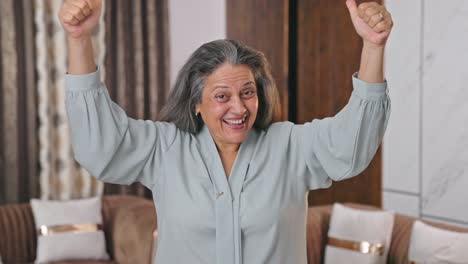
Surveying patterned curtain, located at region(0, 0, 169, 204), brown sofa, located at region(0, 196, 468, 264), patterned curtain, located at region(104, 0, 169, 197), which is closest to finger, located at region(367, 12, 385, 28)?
brown sofa, located at region(0, 196, 468, 264)

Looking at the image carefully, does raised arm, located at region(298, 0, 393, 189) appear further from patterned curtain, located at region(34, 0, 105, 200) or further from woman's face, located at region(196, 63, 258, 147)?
patterned curtain, located at region(34, 0, 105, 200)

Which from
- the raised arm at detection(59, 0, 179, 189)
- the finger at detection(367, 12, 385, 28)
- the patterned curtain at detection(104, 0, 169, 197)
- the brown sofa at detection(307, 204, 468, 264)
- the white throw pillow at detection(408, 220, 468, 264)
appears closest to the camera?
the finger at detection(367, 12, 385, 28)

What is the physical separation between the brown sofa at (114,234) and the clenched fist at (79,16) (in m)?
2.67

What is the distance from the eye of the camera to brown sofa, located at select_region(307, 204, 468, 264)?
138 inches

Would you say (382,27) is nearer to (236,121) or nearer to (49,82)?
(236,121)

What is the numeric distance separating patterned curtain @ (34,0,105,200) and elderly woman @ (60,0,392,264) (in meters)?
3.05

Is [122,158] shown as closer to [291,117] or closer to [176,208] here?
[176,208]

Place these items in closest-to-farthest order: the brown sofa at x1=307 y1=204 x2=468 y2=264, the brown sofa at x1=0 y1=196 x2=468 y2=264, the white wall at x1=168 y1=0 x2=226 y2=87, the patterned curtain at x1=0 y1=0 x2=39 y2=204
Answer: the brown sofa at x1=307 y1=204 x2=468 y2=264 → the brown sofa at x1=0 y1=196 x2=468 y2=264 → the patterned curtain at x1=0 y1=0 x2=39 y2=204 → the white wall at x1=168 y1=0 x2=226 y2=87

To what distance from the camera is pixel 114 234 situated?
431 cm

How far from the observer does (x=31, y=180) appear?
4.52 m

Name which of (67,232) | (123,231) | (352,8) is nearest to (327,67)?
(123,231)

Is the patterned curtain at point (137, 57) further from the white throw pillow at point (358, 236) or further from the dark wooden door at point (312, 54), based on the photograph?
the white throw pillow at point (358, 236)

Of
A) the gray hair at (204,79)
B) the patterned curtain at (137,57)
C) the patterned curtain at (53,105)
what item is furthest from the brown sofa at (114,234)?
the gray hair at (204,79)

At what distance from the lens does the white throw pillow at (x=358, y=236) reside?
352 centimetres
